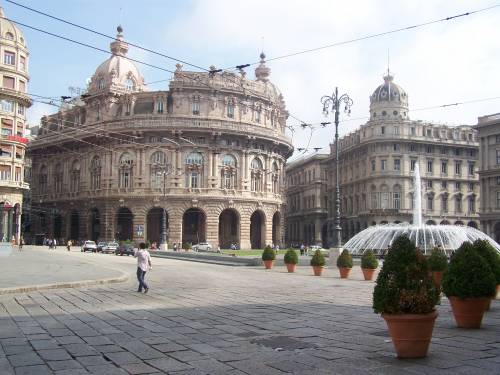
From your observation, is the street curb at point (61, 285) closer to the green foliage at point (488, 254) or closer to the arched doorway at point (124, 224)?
the green foliage at point (488, 254)

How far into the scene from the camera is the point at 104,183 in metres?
62.3

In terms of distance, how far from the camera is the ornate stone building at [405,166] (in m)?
72.9

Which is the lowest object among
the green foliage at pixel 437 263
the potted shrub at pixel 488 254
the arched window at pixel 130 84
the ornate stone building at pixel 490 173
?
the green foliage at pixel 437 263

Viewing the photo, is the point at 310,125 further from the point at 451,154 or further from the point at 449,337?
the point at 451,154

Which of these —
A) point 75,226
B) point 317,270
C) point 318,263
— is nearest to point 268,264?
point 317,270

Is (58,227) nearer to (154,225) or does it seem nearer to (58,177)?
(58,177)

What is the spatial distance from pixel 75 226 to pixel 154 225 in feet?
42.6

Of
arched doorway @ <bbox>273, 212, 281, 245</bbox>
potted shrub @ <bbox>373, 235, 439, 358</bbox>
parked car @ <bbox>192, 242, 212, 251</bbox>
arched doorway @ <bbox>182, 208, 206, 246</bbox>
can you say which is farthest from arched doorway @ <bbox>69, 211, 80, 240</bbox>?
potted shrub @ <bbox>373, 235, 439, 358</bbox>

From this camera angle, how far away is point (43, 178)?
74250 mm

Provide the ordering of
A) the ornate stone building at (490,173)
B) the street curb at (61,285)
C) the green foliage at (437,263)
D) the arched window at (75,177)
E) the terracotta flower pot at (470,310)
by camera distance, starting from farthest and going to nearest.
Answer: the arched window at (75,177)
the ornate stone building at (490,173)
the green foliage at (437,263)
the street curb at (61,285)
the terracotta flower pot at (470,310)

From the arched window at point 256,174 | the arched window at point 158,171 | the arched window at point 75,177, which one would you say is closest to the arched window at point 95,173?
the arched window at point 75,177

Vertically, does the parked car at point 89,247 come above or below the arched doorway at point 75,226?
below

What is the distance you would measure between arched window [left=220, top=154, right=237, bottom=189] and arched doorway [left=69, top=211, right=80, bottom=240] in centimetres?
1994

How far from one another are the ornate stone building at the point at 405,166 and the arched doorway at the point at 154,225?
28.8 meters
